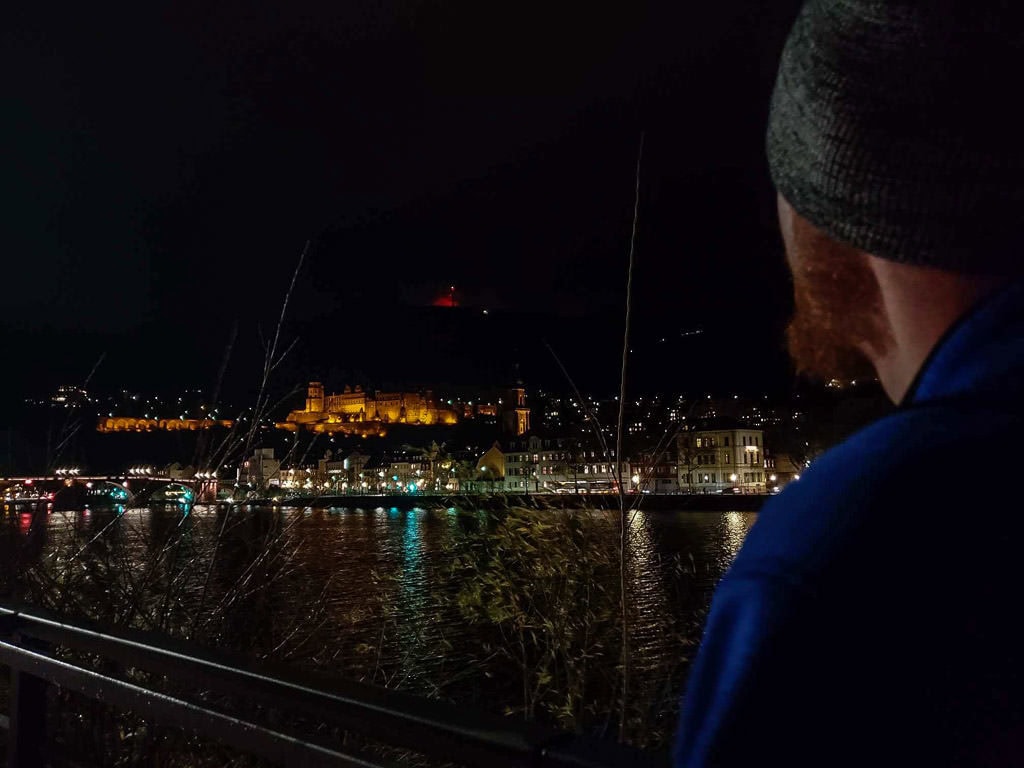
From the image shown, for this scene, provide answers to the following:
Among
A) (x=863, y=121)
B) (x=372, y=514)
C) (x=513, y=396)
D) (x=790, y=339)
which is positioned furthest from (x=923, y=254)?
(x=513, y=396)

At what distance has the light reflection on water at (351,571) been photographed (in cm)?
691

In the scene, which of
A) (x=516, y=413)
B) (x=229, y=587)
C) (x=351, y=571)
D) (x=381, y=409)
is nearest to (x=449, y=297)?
(x=229, y=587)

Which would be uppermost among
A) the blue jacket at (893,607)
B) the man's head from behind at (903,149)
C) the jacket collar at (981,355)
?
the man's head from behind at (903,149)

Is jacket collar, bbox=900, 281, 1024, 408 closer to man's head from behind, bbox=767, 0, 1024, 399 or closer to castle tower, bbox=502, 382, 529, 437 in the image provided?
man's head from behind, bbox=767, 0, 1024, 399

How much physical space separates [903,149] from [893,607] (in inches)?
14.1

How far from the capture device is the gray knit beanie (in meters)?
0.65

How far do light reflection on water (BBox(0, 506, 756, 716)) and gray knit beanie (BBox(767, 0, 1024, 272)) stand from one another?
270mm

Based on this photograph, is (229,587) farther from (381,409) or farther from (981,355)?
(381,409)

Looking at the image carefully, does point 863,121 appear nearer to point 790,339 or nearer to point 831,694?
point 790,339

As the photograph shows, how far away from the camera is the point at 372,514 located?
6862cm

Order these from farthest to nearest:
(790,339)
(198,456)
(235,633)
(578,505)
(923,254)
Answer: (235,633) < (578,505) < (198,456) < (790,339) < (923,254)

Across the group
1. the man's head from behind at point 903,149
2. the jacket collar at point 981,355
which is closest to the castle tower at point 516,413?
the man's head from behind at point 903,149

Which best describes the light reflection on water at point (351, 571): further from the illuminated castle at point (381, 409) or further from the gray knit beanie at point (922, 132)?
the illuminated castle at point (381, 409)

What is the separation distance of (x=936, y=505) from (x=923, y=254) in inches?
8.5
